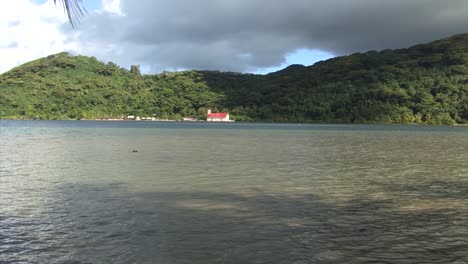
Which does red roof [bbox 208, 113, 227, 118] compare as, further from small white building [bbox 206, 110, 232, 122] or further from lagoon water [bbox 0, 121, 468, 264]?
lagoon water [bbox 0, 121, 468, 264]

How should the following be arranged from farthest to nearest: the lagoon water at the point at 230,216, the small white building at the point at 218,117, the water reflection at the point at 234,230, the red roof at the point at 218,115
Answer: the red roof at the point at 218,115 → the small white building at the point at 218,117 → the lagoon water at the point at 230,216 → the water reflection at the point at 234,230

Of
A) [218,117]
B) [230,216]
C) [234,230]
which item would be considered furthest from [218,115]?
[234,230]

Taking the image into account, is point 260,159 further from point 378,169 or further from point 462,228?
point 462,228

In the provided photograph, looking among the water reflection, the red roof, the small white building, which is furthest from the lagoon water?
the red roof

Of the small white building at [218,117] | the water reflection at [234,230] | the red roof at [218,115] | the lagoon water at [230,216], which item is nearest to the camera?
the water reflection at [234,230]

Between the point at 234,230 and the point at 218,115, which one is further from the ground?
the point at 218,115

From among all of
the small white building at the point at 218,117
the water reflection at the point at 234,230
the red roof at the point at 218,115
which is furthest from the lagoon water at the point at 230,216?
the red roof at the point at 218,115

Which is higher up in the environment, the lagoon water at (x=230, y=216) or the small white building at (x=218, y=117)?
the small white building at (x=218, y=117)

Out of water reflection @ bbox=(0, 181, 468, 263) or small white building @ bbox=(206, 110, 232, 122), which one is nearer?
water reflection @ bbox=(0, 181, 468, 263)

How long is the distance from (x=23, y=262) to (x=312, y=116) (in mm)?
178811

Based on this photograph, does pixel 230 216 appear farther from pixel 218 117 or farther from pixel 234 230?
pixel 218 117

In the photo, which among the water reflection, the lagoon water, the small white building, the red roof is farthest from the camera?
the red roof

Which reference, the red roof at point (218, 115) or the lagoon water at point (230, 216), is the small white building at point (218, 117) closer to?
the red roof at point (218, 115)

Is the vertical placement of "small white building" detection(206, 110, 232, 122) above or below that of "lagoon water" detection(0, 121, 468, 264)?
above
